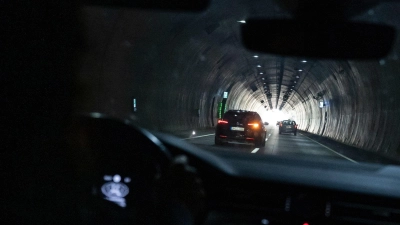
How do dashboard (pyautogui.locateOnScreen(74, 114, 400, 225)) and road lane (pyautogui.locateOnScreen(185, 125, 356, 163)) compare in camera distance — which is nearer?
dashboard (pyautogui.locateOnScreen(74, 114, 400, 225))

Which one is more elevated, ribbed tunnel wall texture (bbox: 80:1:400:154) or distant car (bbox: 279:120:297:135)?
ribbed tunnel wall texture (bbox: 80:1:400:154)

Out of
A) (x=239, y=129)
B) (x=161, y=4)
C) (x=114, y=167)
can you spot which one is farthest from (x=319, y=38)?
(x=239, y=129)

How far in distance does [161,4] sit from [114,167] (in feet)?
5.03

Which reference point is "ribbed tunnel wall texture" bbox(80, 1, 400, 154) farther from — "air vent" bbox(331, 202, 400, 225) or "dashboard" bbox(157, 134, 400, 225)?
"air vent" bbox(331, 202, 400, 225)

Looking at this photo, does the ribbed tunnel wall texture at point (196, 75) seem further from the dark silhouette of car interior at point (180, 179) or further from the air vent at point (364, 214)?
the air vent at point (364, 214)

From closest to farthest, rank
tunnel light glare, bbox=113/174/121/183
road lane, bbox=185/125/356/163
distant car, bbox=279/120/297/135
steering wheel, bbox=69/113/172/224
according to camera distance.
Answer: steering wheel, bbox=69/113/172/224, tunnel light glare, bbox=113/174/121/183, road lane, bbox=185/125/356/163, distant car, bbox=279/120/297/135

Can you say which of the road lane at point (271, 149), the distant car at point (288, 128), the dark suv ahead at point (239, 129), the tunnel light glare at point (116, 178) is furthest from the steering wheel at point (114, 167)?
the distant car at point (288, 128)

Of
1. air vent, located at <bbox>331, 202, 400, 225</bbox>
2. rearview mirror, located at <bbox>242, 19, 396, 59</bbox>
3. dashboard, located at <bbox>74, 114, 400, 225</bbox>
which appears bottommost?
air vent, located at <bbox>331, 202, 400, 225</bbox>

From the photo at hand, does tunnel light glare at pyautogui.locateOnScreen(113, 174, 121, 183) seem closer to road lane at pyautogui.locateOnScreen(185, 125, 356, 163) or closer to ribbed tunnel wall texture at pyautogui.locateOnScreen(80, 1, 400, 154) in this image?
ribbed tunnel wall texture at pyautogui.locateOnScreen(80, 1, 400, 154)

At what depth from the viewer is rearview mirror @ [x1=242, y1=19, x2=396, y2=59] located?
15.6ft

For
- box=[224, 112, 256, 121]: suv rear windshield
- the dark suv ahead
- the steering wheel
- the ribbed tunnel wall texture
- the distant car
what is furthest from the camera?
the distant car

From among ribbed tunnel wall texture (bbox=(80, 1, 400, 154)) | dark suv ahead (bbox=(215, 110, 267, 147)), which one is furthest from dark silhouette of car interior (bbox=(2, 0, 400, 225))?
dark suv ahead (bbox=(215, 110, 267, 147))

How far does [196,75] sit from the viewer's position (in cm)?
2092

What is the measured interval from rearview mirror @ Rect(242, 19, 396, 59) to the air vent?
140cm
